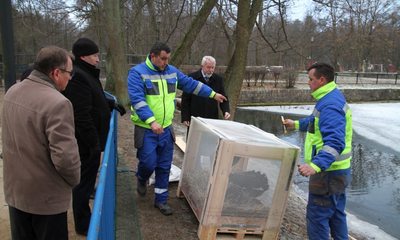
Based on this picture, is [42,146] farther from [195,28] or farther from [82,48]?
[195,28]

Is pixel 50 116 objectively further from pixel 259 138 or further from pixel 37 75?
pixel 259 138

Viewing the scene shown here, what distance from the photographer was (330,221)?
3164mm

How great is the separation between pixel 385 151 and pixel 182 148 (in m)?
5.84

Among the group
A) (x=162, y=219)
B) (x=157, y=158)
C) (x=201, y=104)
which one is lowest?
(x=162, y=219)

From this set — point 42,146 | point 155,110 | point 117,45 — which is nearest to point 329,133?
point 155,110

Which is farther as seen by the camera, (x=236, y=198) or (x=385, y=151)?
(x=385, y=151)

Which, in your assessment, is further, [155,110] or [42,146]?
[155,110]

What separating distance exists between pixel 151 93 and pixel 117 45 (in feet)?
25.5

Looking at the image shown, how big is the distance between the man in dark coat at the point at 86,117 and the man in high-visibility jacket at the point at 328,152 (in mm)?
1874

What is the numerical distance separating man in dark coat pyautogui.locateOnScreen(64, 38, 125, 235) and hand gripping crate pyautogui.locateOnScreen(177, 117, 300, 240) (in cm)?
104

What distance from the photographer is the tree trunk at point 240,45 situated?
8727 mm

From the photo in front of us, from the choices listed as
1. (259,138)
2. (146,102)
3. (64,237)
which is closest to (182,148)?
(146,102)

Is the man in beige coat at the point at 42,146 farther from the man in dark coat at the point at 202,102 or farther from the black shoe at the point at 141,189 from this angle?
the man in dark coat at the point at 202,102

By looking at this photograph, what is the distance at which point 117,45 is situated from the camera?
10.8 m
